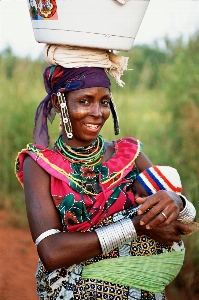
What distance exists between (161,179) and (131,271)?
0.50 metres

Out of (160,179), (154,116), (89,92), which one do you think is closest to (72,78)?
(89,92)

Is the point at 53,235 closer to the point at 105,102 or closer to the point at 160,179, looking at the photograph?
the point at 160,179

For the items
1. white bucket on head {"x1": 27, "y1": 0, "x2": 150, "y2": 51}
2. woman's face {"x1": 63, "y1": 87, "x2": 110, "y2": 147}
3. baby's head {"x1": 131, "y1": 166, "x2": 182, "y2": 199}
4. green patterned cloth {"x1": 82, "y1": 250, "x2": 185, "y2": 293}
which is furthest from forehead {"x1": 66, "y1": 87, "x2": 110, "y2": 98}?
green patterned cloth {"x1": 82, "y1": 250, "x2": 185, "y2": 293}

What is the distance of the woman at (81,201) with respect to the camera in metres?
2.55

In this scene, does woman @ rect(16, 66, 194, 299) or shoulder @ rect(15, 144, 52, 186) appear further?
shoulder @ rect(15, 144, 52, 186)

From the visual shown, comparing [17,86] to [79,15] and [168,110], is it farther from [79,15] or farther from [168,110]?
[79,15]

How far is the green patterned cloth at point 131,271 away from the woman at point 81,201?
0.11ft

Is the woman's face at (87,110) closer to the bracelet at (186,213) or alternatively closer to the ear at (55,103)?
the ear at (55,103)

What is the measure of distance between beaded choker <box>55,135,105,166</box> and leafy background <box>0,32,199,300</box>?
155 cm

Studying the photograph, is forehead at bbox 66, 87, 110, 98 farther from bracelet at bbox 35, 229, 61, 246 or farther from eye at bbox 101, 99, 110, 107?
bracelet at bbox 35, 229, 61, 246

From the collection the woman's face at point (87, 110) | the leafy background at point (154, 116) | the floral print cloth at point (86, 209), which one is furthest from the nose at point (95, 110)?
the leafy background at point (154, 116)

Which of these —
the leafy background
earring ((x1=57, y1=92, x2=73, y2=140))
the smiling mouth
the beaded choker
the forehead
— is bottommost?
the leafy background

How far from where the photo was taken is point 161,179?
2.71 meters

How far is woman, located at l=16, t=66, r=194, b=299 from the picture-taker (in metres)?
2.55
